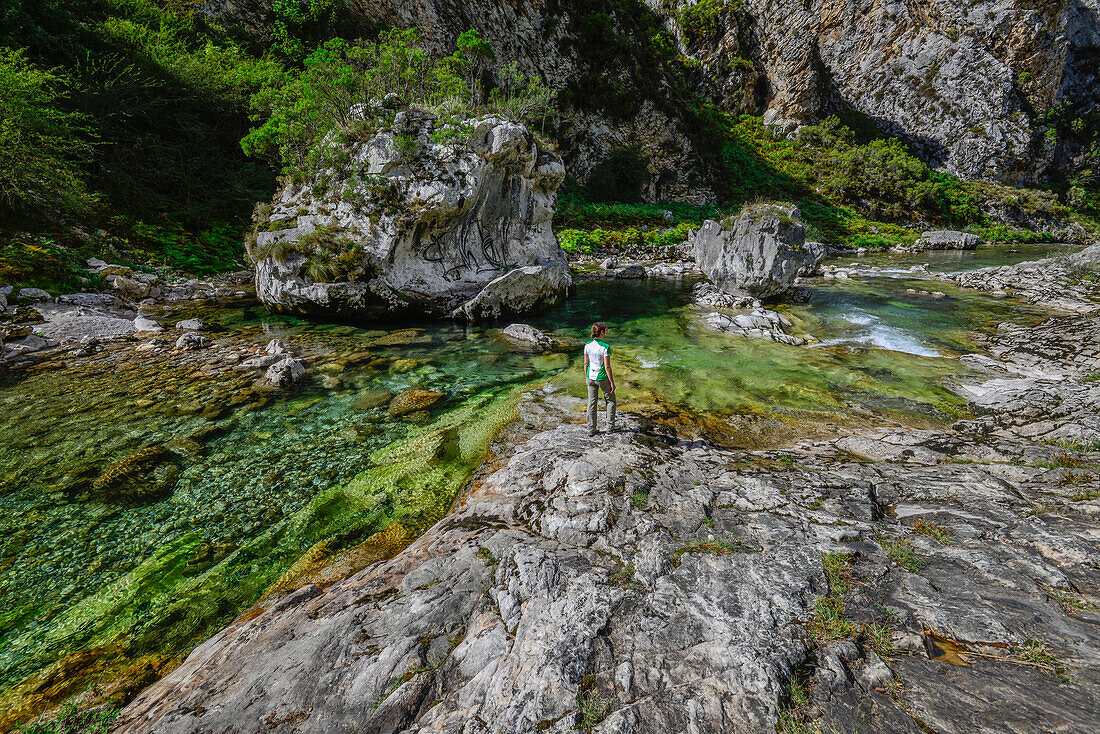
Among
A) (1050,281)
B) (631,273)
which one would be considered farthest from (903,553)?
(1050,281)

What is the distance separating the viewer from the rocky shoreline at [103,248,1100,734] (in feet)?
7.47

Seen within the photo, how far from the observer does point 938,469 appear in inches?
189

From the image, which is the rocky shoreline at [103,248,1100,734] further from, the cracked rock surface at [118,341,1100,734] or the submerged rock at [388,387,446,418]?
the submerged rock at [388,387,446,418]

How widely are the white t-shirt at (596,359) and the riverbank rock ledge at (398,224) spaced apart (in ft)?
28.6

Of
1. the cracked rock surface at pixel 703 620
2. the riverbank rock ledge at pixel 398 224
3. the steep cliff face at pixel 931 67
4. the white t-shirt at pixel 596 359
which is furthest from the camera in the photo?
the steep cliff face at pixel 931 67

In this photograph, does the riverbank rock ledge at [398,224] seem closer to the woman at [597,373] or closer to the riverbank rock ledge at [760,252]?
the woman at [597,373]

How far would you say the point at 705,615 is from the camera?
293 centimetres

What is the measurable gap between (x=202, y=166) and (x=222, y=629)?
82.7 feet

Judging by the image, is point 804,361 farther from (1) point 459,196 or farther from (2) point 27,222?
(2) point 27,222

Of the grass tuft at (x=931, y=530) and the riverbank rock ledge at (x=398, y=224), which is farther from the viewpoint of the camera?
the riverbank rock ledge at (x=398, y=224)

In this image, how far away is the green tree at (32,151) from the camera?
465 inches

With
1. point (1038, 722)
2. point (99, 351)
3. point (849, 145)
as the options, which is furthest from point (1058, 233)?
point (99, 351)

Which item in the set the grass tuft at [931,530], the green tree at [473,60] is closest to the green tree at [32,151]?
the green tree at [473,60]

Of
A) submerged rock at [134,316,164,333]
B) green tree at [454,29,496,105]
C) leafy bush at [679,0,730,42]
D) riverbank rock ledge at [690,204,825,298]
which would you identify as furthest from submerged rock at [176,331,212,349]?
leafy bush at [679,0,730,42]
